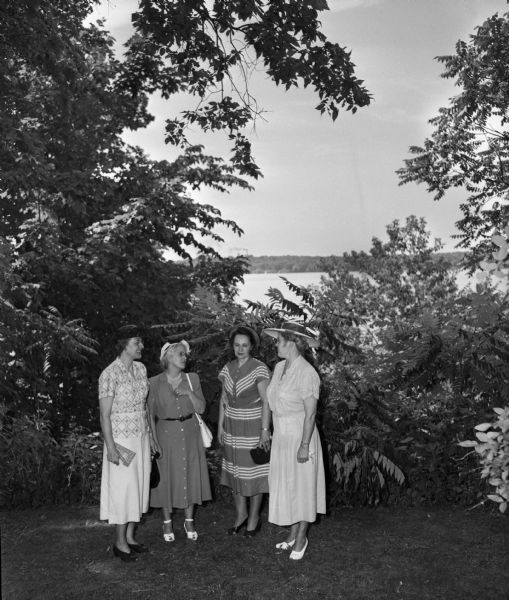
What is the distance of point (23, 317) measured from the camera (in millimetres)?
10133

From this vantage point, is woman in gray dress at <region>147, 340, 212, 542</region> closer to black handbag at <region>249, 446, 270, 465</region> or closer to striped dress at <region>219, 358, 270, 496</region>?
striped dress at <region>219, 358, 270, 496</region>

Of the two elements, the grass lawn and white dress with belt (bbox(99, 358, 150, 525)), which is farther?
white dress with belt (bbox(99, 358, 150, 525))

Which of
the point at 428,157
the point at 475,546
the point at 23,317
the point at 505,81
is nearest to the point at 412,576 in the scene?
the point at 475,546

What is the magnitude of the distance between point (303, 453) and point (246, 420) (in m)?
0.86

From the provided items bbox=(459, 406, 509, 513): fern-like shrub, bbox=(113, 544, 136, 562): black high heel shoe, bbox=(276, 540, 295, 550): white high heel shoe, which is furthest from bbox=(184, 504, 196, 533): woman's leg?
bbox=(459, 406, 509, 513): fern-like shrub

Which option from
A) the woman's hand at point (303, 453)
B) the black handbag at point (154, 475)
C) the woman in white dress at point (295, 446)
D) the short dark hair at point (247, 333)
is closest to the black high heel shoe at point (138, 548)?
the black handbag at point (154, 475)

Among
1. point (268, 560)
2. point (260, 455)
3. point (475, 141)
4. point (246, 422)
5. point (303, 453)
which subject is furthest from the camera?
point (475, 141)

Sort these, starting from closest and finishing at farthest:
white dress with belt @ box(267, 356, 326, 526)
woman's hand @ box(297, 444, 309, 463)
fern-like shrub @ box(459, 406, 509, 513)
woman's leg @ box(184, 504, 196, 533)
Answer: fern-like shrub @ box(459, 406, 509, 513) → woman's hand @ box(297, 444, 309, 463) → white dress with belt @ box(267, 356, 326, 526) → woman's leg @ box(184, 504, 196, 533)

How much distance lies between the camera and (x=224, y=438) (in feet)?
22.4

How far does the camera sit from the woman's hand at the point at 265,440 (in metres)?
6.45

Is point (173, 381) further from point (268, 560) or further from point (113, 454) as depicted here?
point (268, 560)

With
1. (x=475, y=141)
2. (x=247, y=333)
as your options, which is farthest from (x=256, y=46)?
(x=475, y=141)

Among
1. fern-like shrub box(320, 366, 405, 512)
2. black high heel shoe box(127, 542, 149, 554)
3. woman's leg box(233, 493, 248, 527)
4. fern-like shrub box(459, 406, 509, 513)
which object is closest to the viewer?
→ fern-like shrub box(459, 406, 509, 513)

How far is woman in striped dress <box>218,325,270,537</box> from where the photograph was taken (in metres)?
6.53
